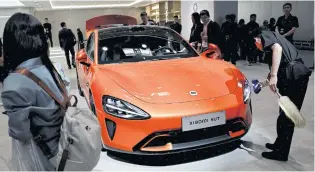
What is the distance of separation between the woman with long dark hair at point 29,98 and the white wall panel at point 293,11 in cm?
1145

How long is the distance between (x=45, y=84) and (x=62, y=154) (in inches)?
12.6

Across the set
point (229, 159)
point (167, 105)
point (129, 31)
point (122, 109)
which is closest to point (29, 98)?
point (122, 109)

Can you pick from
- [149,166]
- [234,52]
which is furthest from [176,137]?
[234,52]

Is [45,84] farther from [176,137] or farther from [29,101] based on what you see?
[176,137]

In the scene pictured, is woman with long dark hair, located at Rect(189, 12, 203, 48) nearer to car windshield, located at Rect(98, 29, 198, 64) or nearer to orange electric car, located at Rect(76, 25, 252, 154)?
car windshield, located at Rect(98, 29, 198, 64)

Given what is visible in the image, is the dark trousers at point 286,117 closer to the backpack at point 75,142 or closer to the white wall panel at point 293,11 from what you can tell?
the backpack at point 75,142

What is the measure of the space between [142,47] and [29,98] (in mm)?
2616

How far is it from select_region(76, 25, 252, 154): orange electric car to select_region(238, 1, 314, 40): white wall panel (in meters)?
9.27

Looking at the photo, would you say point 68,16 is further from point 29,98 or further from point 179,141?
point 29,98

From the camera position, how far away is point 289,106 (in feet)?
8.38

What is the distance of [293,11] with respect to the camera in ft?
38.2

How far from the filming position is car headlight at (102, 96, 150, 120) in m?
2.57

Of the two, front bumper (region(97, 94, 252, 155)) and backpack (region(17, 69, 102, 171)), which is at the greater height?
backpack (region(17, 69, 102, 171))

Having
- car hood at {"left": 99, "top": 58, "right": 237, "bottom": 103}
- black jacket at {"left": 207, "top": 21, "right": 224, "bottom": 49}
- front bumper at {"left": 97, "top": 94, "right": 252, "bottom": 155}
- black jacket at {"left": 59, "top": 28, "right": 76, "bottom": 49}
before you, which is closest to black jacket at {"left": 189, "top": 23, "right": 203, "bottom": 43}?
black jacket at {"left": 207, "top": 21, "right": 224, "bottom": 49}
